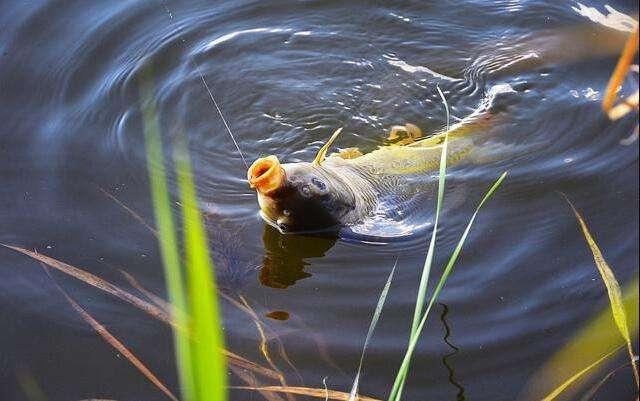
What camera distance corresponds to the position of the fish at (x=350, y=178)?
13.3 ft

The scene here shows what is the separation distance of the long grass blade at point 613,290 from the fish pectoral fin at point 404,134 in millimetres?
956

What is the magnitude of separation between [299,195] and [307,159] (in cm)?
95

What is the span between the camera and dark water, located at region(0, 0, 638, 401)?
12.3 feet

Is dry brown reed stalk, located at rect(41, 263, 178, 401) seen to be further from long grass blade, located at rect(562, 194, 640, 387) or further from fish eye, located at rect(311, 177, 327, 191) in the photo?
long grass blade, located at rect(562, 194, 640, 387)

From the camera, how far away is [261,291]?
4137 millimetres

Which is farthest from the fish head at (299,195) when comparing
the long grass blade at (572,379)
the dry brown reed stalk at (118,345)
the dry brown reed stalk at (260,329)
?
the long grass blade at (572,379)

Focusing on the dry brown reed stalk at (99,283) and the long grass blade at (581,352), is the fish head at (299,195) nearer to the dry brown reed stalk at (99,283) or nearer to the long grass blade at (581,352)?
the dry brown reed stalk at (99,283)

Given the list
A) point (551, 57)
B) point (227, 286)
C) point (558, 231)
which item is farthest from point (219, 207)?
point (551, 57)

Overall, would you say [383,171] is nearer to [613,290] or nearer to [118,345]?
[613,290]

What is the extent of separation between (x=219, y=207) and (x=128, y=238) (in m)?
0.50

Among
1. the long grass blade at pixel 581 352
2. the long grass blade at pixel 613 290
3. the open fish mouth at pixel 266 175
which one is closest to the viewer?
the long grass blade at pixel 613 290

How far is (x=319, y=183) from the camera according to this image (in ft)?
13.7

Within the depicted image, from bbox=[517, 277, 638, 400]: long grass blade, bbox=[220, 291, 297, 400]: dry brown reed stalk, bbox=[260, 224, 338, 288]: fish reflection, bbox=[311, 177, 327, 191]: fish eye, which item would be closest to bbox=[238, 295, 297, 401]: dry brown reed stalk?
bbox=[220, 291, 297, 400]: dry brown reed stalk

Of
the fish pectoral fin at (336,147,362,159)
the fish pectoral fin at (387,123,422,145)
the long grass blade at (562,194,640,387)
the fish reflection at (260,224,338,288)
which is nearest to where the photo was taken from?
the long grass blade at (562,194,640,387)
